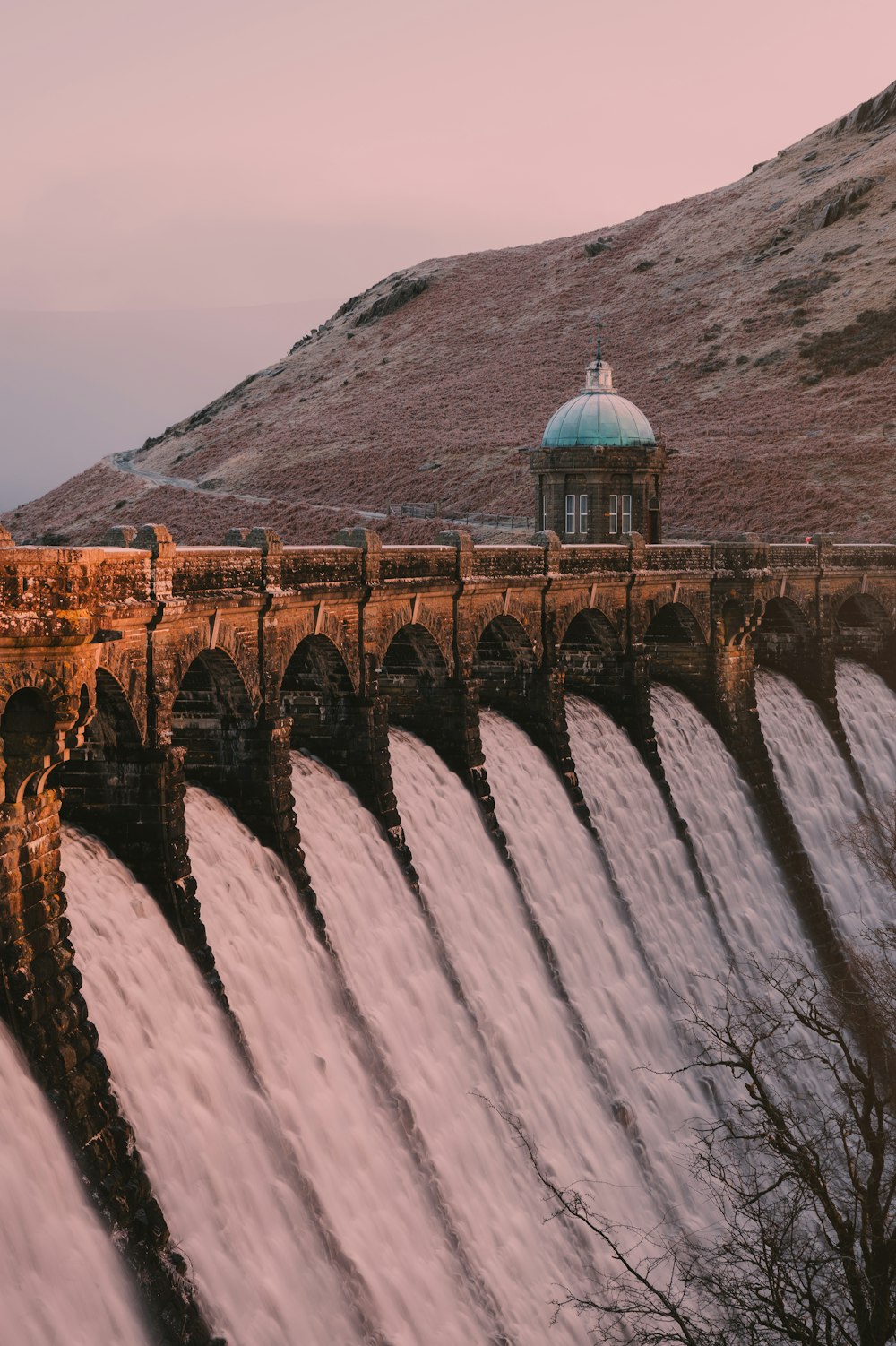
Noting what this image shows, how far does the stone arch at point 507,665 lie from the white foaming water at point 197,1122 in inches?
777

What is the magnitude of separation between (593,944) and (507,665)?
8481 mm

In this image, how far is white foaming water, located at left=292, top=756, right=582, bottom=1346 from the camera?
1123 inches

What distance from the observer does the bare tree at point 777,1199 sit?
22.1 metres

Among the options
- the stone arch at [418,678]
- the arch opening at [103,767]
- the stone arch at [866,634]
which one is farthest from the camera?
the stone arch at [866,634]

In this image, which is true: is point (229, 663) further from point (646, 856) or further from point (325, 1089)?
point (646, 856)

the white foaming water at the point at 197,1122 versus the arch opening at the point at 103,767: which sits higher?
the arch opening at the point at 103,767

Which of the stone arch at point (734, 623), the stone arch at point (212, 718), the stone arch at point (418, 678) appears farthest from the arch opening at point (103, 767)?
the stone arch at point (734, 623)

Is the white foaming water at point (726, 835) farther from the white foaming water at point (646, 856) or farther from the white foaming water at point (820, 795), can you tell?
the white foaming water at point (820, 795)

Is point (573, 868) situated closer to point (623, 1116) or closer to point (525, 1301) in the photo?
point (623, 1116)

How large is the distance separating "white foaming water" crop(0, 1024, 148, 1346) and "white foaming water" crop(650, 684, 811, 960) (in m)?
28.7

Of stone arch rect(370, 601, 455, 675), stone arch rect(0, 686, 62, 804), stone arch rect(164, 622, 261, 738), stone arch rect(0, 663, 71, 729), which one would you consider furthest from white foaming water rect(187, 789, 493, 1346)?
stone arch rect(370, 601, 455, 675)

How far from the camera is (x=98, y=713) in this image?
1014 inches

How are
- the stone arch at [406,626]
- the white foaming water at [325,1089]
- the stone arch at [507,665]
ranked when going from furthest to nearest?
the stone arch at [507,665] < the stone arch at [406,626] < the white foaming water at [325,1089]

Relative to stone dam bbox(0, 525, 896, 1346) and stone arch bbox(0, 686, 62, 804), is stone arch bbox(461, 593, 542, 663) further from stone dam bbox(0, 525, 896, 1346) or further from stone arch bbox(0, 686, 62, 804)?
stone arch bbox(0, 686, 62, 804)
